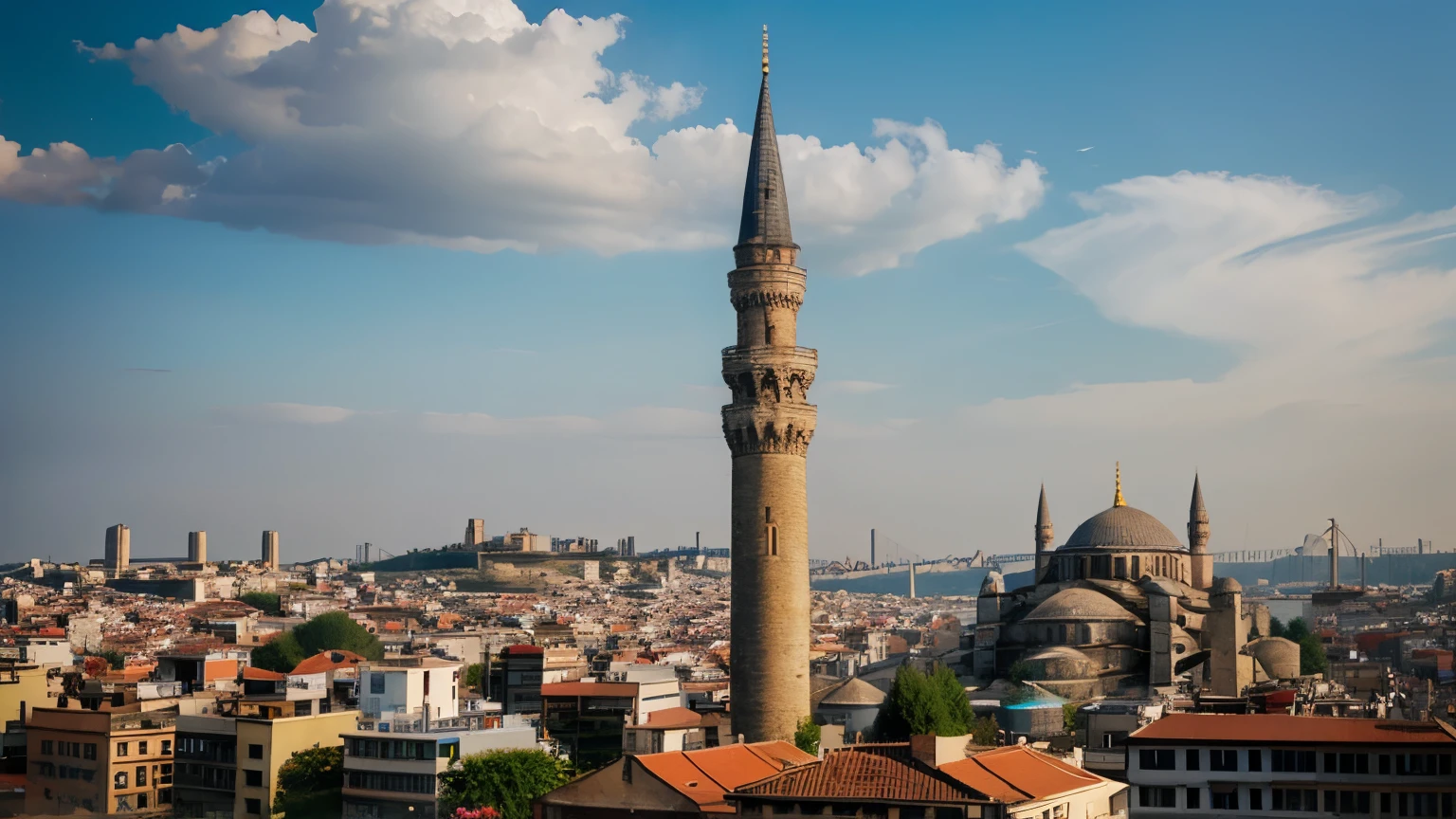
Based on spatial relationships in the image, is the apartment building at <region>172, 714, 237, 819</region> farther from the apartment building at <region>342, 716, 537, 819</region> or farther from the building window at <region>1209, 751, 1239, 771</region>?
the building window at <region>1209, 751, 1239, 771</region>

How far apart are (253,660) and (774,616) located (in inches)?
1168

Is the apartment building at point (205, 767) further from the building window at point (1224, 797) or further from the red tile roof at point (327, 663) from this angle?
the building window at point (1224, 797)

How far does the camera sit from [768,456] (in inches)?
1534

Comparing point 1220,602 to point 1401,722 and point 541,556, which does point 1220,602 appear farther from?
point 541,556

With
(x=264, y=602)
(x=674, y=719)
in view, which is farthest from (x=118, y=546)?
(x=674, y=719)

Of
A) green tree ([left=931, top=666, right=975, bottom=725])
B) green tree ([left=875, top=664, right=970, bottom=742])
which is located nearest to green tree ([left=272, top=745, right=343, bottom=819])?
green tree ([left=875, top=664, right=970, bottom=742])

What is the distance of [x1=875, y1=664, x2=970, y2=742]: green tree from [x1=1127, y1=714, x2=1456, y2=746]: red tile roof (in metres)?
9.32

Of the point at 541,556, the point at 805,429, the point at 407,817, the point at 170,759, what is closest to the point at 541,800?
the point at 407,817

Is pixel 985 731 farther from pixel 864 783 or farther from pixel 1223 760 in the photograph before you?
pixel 864 783

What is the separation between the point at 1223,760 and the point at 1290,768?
0.98 m

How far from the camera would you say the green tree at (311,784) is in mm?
32031

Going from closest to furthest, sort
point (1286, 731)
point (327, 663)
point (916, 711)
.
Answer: point (1286, 731), point (916, 711), point (327, 663)

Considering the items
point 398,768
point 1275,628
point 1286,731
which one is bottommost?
point 398,768

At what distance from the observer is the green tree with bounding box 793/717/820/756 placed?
120ft
